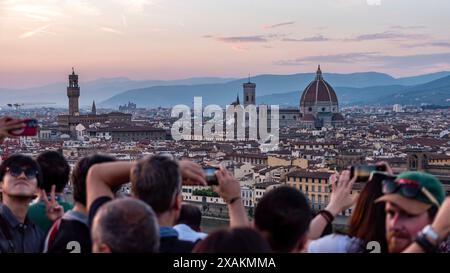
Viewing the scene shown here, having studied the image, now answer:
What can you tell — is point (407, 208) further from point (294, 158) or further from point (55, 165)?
point (294, 158)

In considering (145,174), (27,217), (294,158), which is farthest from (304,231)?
(294,158)

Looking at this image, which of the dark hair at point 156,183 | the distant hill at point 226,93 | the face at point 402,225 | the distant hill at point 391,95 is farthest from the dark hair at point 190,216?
the distant hill at point 226,93

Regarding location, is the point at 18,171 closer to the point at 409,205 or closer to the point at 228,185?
the point at 228,185

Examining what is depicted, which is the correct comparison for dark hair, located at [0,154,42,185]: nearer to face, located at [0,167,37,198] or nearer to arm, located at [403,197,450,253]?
face, located at [0,167,37,198]

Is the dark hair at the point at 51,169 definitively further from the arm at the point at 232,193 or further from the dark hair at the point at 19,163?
the arm at the point at 232,193

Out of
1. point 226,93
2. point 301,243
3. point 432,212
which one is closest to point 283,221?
point 301,243

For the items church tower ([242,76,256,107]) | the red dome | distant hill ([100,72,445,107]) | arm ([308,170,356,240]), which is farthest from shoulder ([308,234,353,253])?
distant hill ([100,72,445,107])

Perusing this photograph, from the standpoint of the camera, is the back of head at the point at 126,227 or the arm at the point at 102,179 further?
the arm at the point at 102,179
